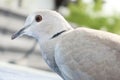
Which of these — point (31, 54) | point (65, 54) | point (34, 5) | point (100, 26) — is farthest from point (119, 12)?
point (65, 54)

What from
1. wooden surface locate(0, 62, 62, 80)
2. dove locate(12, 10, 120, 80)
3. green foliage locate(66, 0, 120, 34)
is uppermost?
dove locate(12, 10, 120, 80)

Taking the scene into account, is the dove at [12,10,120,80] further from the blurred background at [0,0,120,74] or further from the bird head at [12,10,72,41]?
the blurred background at [0,0,120,74]

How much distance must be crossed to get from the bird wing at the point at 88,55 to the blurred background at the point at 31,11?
164 cm

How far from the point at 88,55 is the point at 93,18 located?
2481 mm

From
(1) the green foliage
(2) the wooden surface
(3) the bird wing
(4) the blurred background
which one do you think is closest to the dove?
(3) the bird wing

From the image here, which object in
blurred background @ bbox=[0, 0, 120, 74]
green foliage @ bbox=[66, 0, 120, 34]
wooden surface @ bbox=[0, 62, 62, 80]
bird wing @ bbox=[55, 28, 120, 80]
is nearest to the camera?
bird wing @ bbox=[55, 28, 120, 80]

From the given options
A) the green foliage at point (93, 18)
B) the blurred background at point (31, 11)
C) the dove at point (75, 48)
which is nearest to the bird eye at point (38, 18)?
the dove at point (75, 48)

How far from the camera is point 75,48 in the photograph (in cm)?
59

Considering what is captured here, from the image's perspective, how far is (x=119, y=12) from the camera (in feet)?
10.4

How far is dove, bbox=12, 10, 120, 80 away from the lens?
564mm

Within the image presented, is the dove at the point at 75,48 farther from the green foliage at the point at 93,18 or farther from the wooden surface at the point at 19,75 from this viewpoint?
the green foliage at the point at 93,18

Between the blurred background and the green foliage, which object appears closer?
the blurred background

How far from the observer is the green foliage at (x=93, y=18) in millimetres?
3000

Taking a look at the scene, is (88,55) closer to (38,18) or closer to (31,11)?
(38,18)
